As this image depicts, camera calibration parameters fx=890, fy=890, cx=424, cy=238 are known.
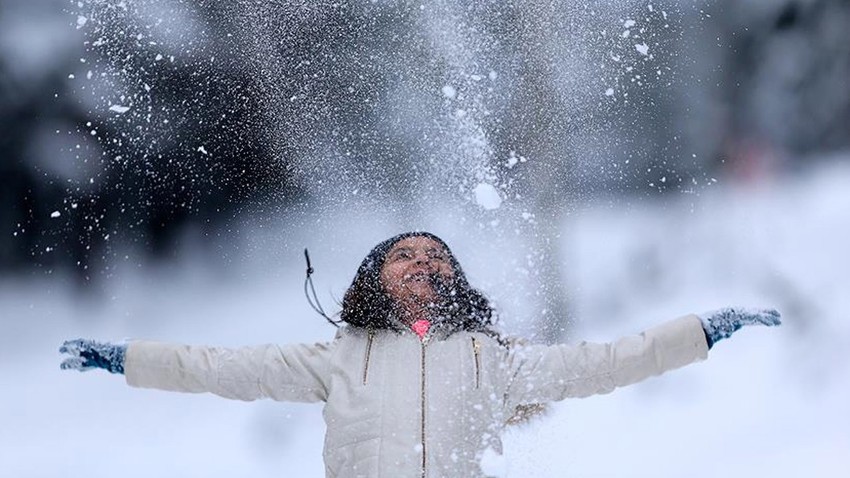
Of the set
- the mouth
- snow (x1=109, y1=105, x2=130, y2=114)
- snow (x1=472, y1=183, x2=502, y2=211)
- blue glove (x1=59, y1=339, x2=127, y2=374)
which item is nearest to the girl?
blue glove (x1=59, y1=339, x2=127, y2=374)

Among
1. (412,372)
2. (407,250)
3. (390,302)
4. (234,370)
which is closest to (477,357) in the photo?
(412,372)

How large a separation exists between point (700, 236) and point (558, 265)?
758 millimetres

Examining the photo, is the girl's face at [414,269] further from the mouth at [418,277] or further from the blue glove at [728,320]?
the blue glove at [728,320]

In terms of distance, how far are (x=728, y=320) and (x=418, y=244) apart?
3.47 feet

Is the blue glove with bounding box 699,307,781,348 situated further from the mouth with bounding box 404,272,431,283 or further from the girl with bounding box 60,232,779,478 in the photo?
the mouth with bounding box 404,272,431,283

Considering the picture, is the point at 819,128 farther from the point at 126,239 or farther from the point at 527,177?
the point at 126,239

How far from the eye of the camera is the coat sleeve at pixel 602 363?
273 centimetres

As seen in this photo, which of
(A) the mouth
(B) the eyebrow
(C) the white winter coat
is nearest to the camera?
(C) the white winter coat

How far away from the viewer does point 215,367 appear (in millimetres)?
2764

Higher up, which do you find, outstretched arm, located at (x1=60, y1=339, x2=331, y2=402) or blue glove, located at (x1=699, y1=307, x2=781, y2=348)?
blue glove, located at (x1=699, y1=307, x2=781, y2=348)

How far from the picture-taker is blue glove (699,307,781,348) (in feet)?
9.05

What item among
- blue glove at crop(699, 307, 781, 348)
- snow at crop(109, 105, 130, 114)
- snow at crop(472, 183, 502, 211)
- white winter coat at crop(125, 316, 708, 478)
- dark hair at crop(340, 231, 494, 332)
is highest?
snow at crop(109, 105, 130, 114)

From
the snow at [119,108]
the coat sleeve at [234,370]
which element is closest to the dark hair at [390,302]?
the coat sleeve at [234,370]

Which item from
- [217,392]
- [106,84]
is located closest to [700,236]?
[217,392]
